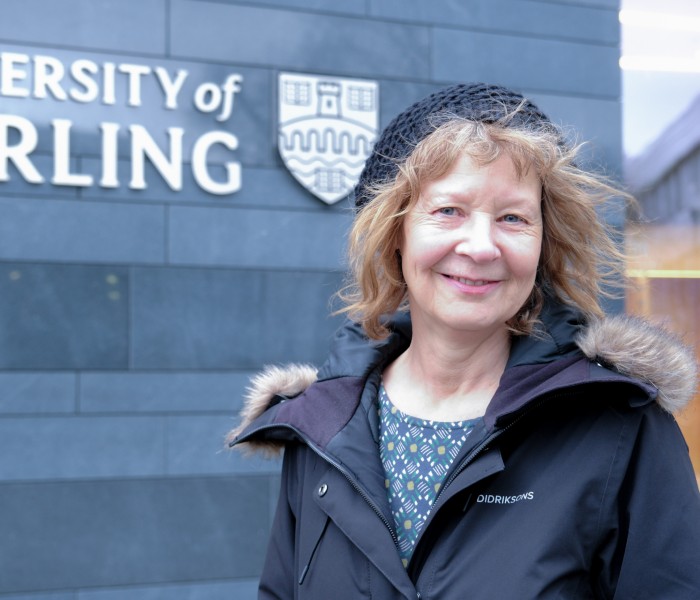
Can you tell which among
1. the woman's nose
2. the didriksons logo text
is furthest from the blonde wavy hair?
the didriksons logo text

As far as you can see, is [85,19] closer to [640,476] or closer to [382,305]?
[382,305]

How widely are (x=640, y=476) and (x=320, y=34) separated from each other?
373 cm

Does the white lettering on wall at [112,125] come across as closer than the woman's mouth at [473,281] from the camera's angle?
No

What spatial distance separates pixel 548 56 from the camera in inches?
202

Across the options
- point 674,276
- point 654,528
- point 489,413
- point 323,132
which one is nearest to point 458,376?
point 489,413

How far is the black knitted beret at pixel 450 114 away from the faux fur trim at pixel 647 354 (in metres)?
0.40

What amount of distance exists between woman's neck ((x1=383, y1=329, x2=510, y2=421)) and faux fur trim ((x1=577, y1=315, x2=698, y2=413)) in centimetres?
18

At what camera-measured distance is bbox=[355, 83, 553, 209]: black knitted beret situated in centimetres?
168

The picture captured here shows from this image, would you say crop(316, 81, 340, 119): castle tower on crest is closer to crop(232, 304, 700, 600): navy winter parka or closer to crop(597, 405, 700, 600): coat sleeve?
crop(232, 304, 700, 600): navy winter parka

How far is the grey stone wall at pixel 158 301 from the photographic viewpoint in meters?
4.27

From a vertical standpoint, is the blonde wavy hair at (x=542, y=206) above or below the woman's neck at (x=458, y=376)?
above

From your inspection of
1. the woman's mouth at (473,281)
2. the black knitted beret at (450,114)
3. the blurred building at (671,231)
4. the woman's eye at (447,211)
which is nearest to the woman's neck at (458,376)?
the woman's mouth at (473,281)

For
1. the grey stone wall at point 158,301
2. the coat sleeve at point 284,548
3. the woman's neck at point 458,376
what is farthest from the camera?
the grey stone wall at point 158,301

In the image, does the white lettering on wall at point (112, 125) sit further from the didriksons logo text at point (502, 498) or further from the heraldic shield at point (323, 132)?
the didriksons logo text at point (502, 498)
